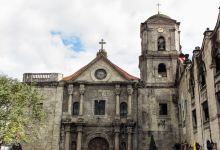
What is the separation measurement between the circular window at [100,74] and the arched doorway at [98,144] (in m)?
5.97

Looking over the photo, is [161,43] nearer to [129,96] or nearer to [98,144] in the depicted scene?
[129,96]

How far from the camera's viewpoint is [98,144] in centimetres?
2861

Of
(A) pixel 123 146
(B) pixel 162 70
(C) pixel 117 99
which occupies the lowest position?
(A) pixel 123 146

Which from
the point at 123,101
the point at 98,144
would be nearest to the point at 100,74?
the point at 123,101

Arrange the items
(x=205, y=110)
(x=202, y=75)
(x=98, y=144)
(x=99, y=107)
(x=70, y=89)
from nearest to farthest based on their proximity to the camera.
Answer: (x=205, y=110) < (x=202, y=75) < (x=98, y=144) < (x=99, y=107) < (x=70, y=89)

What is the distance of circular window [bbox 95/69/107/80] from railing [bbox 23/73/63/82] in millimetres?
3740

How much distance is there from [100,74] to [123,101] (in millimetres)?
3618

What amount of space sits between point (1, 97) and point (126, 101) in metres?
12.2

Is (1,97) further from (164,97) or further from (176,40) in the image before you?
(176,40)

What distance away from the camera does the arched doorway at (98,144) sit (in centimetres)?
2853

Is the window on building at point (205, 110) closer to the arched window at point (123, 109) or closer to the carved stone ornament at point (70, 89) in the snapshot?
the arched window at point (123, 109)

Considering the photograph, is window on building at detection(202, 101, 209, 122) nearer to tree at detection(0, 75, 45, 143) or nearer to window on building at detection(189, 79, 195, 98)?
window on building at detection(189, 79, 195, 98)

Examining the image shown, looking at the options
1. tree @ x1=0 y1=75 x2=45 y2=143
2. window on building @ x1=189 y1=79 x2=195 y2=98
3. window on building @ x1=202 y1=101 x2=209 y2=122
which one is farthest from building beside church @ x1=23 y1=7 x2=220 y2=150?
tree @ x1=0 y1=75 x2=45 y2=143

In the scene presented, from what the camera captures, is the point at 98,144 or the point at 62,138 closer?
the point at 62,138
